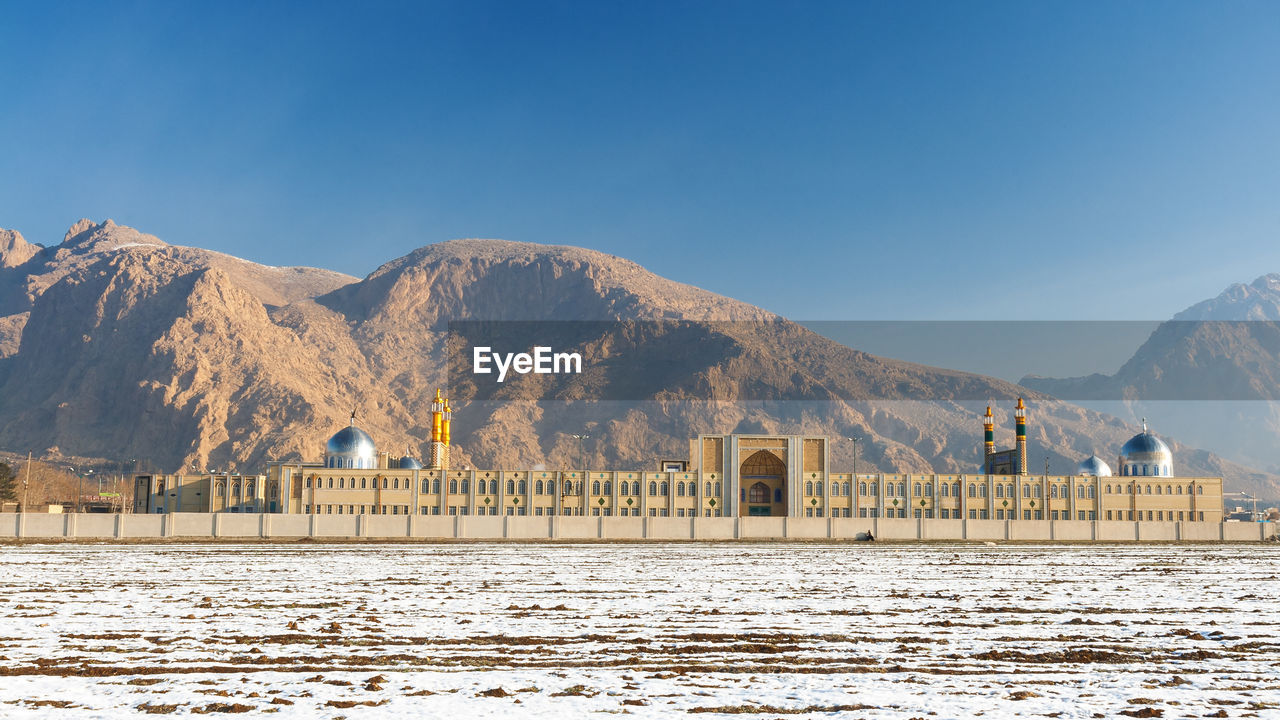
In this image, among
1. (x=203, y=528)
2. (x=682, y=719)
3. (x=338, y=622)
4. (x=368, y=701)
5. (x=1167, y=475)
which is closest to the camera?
(x=682, y=719)

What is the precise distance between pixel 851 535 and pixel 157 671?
6780cm

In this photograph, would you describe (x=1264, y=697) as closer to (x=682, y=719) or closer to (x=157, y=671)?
(x=682, y=719)

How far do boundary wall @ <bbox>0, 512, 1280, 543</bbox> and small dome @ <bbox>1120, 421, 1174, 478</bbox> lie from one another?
4163cm

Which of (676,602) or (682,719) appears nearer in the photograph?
(682,719)

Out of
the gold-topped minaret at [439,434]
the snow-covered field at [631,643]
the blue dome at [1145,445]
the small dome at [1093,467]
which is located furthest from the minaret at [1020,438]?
the snow-covered field at [631,643]

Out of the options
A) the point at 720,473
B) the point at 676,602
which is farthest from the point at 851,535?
the point at 676,602

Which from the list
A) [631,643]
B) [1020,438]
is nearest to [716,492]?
[1020,438]

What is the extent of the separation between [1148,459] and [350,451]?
9557 centimetres

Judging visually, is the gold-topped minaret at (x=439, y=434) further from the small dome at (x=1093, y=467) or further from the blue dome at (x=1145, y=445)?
the blue dome at (x=1145, y=445)

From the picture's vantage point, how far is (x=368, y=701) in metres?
16.3

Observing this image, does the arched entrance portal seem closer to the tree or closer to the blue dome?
the blue dome

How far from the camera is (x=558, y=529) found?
77.8 m

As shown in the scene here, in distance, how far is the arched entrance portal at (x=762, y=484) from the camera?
370 feet

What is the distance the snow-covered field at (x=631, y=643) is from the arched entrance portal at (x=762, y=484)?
6850cm
